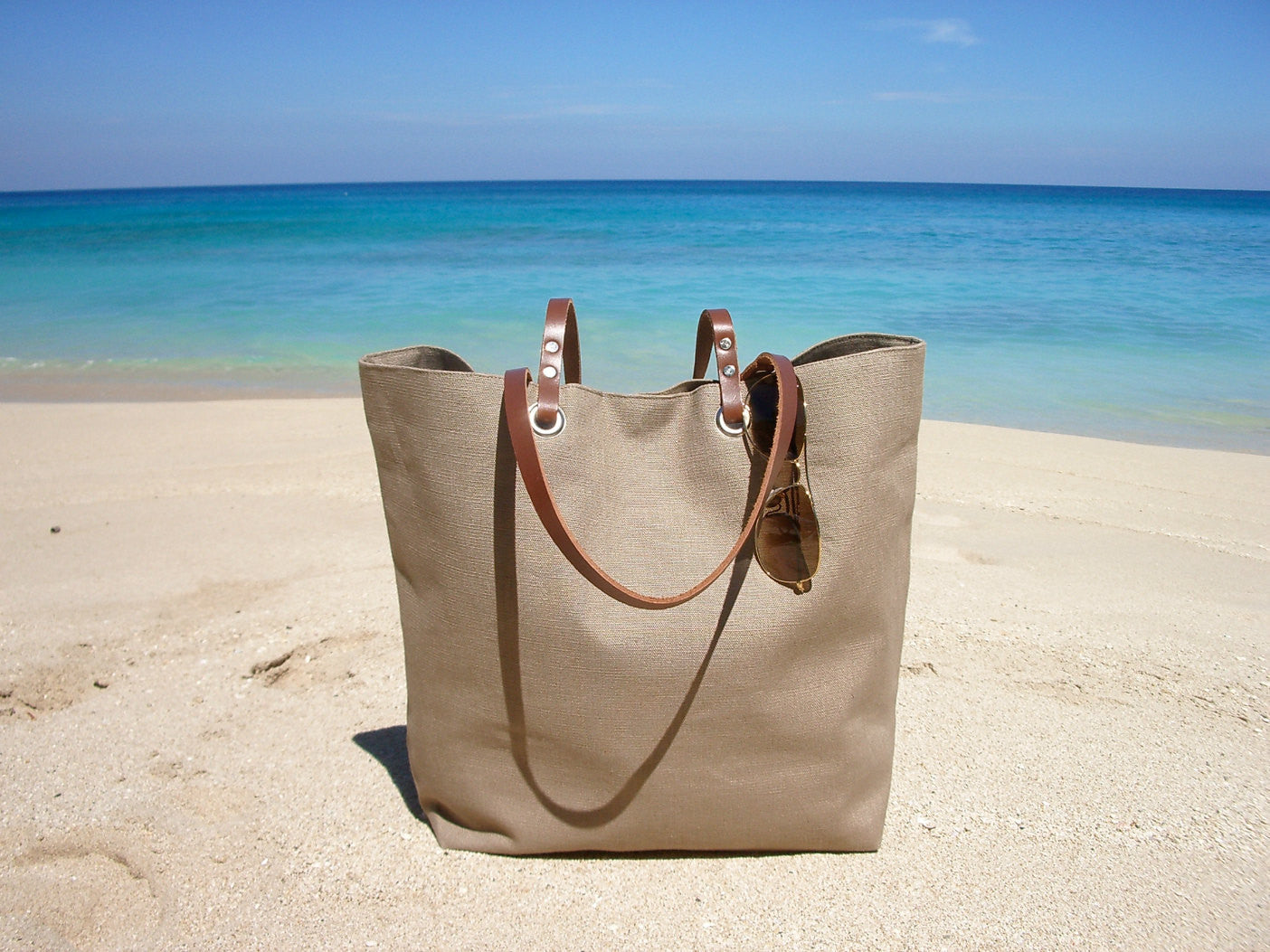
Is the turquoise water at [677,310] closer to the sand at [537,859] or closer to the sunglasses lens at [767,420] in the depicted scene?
the sand at [537,859]

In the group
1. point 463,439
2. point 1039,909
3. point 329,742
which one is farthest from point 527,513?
point 1039,909

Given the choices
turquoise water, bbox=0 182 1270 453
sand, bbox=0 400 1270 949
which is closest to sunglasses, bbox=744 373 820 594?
sand, bbox=0 400 1270 949

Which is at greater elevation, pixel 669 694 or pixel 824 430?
pixel 824 430

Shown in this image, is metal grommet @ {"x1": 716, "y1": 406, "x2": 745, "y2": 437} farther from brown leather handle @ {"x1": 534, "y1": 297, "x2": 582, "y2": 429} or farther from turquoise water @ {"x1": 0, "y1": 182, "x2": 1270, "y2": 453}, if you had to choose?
turquoise water @ {"x1": 0, "y1": 182, "x2": 1270, "y2": 453}

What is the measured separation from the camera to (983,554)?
276 cm

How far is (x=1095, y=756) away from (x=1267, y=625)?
905 millimetres

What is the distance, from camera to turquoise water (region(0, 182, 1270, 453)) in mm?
6480

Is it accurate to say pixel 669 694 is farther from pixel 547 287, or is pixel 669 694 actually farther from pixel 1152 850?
pixel 547 287

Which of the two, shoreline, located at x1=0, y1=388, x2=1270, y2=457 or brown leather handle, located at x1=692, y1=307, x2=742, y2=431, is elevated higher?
brown leather handle, located at x1=692, y1=307, x2=742, y2=431

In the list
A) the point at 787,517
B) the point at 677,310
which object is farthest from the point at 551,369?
the point at 677,310

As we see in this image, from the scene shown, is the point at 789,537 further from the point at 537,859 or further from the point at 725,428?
the point at 537,859

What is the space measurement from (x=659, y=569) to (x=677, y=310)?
8853 mm

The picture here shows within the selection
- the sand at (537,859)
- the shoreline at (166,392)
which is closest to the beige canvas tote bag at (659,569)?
the sand at (537,859)

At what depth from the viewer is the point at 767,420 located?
1.29 m
